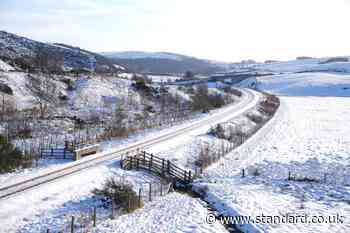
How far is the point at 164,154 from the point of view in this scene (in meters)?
33.9

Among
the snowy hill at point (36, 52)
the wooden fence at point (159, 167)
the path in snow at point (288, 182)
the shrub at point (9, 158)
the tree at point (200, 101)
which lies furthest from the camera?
the snowy hill at point (36, 52)

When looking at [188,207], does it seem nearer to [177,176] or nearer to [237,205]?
[237,205]

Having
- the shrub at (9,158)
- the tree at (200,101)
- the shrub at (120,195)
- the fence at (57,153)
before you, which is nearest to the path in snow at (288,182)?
the shrub at (120,195)

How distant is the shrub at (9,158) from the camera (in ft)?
86.5

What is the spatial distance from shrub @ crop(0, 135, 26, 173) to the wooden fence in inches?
267

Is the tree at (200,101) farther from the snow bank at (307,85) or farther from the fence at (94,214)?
the snow bank at (307,85)

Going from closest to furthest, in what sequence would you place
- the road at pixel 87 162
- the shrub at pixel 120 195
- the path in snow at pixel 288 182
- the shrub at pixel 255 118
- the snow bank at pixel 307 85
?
the shrub at pixel 120 195 → the path in snow at pixel 288 182 → the road at pixel 87 162 → the shrub at pixel 255 118 → the snow bank at pixel 307 85

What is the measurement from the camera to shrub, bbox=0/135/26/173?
2636 cm

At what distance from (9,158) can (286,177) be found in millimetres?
18635

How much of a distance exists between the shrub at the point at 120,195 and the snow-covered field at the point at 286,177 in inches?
177

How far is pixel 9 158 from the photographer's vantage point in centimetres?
2719

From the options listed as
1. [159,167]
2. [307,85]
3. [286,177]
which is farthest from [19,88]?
[307,85]

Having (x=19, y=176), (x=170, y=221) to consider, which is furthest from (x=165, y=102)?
(x=170, y=221)

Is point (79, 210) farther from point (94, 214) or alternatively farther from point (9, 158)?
point (9, 158)
